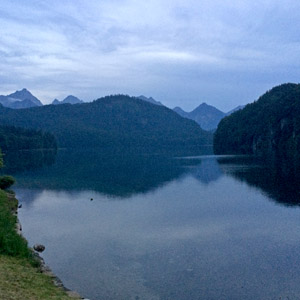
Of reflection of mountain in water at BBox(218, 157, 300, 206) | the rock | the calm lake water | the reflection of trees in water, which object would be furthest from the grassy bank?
the reflection of trees in water

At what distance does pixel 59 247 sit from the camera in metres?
31.9

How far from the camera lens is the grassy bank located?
55.0ft

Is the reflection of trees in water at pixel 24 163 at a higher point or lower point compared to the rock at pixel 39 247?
higher

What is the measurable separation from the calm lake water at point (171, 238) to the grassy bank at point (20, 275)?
274cm

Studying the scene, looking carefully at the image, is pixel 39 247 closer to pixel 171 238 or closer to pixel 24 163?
pixel 171 238

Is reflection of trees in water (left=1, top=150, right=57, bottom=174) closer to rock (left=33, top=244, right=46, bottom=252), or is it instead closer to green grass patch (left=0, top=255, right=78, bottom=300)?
rock (left=33, top=244, right=46, bottom=252)

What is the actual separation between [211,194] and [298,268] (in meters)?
32.8

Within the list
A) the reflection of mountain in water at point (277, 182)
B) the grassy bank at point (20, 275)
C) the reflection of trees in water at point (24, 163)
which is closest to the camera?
the grassy bank at point (20, 275)

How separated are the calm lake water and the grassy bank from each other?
8.99 feet

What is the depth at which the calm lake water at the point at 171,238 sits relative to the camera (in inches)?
914

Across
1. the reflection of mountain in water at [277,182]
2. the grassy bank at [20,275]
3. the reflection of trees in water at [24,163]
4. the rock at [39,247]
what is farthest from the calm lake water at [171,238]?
the reflection of trees in water at [24,163]

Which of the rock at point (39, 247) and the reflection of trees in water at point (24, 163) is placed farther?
the reflection of trees in water at point (24, 163)

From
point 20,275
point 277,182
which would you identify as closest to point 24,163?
point 277,182

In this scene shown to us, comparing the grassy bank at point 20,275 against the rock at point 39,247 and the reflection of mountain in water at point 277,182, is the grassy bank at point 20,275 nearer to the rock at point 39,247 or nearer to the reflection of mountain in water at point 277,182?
the rock at point 39,247
